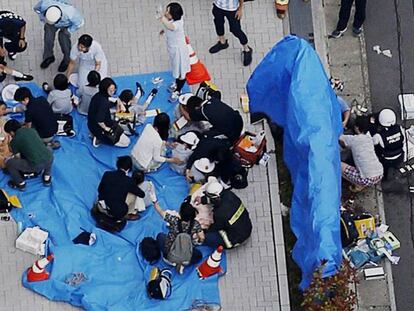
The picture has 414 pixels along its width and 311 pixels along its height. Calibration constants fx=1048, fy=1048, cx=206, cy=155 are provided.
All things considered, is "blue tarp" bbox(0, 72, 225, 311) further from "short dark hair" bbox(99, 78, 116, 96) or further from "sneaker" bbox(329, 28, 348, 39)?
"sneaker" bbox(329, 28, 348, 39)

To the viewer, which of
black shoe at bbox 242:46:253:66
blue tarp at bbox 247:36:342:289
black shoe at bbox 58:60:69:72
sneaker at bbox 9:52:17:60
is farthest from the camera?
black shoe at bbox 242:46:253:66

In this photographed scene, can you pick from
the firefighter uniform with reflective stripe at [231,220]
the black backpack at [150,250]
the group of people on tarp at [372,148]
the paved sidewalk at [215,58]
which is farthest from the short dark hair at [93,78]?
the group of people on tarp at [372,148]

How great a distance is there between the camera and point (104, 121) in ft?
54.0

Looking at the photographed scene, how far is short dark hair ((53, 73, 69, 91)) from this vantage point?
16.5m

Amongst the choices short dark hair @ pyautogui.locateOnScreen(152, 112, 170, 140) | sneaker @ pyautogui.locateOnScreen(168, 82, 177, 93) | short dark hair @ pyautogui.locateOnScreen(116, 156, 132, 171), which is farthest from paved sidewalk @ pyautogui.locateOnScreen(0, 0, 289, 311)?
short dark hair @ pyautogui.locateOnScreen(116, 156, 132, 171)

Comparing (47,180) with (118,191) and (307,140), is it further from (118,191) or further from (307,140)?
(307,140)

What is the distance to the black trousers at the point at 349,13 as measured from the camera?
18.1 m

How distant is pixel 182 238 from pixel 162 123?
6.67ft

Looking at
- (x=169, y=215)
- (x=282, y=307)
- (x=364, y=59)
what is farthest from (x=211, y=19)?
(x=282, y=307)

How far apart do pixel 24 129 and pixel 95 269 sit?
93.7 inches

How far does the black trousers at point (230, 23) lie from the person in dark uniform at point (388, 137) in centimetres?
266

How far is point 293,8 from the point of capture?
61.1 feet

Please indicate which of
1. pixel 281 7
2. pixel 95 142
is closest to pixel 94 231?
pixel 95 142

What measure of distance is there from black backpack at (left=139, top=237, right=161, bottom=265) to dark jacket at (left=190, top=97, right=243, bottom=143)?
6.62 ft
